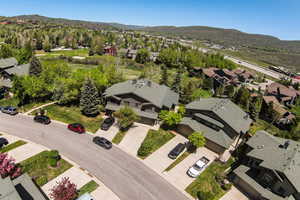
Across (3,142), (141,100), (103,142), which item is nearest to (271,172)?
(103,142)

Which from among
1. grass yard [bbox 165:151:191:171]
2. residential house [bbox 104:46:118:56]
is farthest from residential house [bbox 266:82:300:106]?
residential house [bbox 104:46:118:56]

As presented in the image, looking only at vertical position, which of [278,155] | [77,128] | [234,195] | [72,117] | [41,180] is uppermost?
[278,155]

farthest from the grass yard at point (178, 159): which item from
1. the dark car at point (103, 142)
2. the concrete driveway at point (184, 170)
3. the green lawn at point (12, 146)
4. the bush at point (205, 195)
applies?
the green lawn at point (12, 146)

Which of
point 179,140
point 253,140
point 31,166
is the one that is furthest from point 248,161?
point 31,166

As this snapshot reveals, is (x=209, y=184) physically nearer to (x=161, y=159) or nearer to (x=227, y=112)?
(x=161, y=159)

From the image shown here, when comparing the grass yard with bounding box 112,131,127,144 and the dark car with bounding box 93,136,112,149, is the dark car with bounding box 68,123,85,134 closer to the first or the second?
the dark car with bounding box 93,136,112,149

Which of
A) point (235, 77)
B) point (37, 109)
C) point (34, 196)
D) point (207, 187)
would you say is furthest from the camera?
point (235, 77)

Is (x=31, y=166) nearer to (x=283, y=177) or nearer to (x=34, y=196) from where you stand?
(x=34, y=196)
